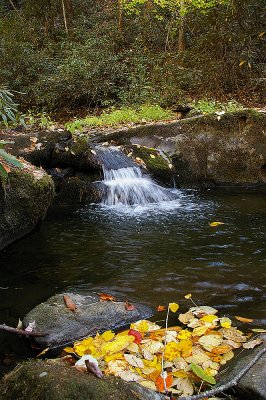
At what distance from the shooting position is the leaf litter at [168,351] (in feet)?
8.51

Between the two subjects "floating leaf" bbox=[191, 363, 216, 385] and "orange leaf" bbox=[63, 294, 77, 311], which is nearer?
"floating leaf" bbox=[191, 363, 216, 385]

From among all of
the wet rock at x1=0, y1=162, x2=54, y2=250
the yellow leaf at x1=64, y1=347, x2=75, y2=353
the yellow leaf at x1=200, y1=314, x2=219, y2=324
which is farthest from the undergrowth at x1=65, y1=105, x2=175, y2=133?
the yellow leaf at x1=64, y1=347, x2=75, y2=353

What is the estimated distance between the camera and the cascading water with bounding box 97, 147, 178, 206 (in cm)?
821

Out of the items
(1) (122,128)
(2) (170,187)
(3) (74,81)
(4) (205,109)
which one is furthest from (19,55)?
(2) (170,187)

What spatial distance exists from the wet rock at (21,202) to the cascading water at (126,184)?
2.77 meters

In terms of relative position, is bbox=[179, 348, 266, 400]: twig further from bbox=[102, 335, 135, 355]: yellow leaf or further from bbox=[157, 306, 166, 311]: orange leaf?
bbox=[157, 306, 166, 311]: orange leaf

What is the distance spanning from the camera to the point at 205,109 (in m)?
10.5

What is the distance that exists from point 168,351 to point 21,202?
2986 mm

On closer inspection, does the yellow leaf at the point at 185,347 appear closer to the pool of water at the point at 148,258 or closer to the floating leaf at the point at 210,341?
the floating leaf at the point at 210,341

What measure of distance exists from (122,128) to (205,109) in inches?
91.1

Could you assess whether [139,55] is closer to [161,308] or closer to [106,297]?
[106,297]

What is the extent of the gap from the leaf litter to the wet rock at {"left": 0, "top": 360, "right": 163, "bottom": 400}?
0.13m

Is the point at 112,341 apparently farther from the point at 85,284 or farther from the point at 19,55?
the point at 19,55

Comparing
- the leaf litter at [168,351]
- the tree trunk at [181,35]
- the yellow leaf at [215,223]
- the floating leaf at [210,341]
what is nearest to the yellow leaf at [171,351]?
the leaf litter at [168,351]
